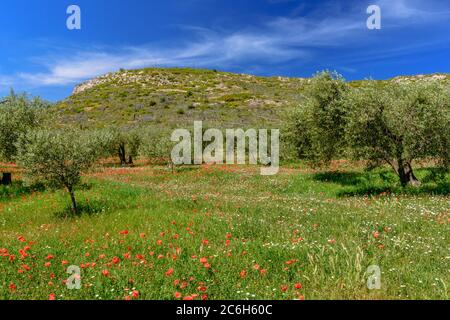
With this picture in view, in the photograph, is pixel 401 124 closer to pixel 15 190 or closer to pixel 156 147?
pixel 15 190

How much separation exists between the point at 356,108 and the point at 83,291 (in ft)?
65.2

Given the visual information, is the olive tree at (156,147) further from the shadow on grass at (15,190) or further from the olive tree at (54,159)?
the olive tree at (54,159)

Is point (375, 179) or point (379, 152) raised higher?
point (379, 152)

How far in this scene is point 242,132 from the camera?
5575 centimetres

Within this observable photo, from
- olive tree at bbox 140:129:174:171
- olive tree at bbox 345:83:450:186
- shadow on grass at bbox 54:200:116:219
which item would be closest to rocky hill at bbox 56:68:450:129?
olive tree at bbox 140:129:174:171

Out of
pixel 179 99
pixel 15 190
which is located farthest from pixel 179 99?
pixel 15 190

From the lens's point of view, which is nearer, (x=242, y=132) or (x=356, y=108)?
(x=356, y=108)

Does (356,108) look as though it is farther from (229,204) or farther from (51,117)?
(51,117)

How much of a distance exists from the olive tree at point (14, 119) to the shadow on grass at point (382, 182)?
2475cm

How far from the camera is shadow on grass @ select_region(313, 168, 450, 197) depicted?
21953 mm

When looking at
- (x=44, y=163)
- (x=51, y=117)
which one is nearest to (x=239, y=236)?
(x=44, y=163)

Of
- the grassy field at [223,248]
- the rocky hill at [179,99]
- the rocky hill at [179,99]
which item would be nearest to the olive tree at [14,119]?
the grassy field at [223,248]
